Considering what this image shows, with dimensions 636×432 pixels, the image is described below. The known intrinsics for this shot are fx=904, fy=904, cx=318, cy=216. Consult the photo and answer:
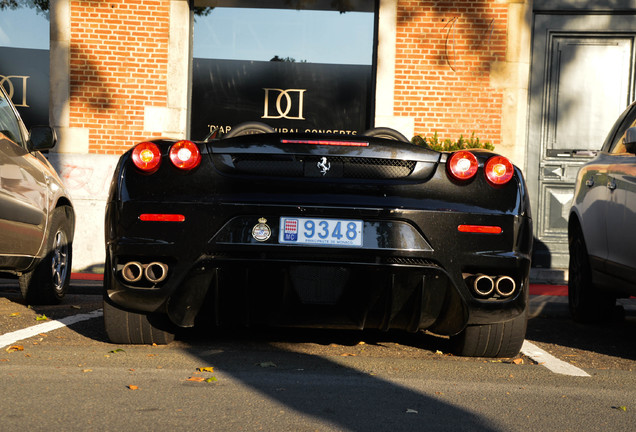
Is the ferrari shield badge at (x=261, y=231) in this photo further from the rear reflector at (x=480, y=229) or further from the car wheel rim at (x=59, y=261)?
the car wheel rim at (x=59, y=261)

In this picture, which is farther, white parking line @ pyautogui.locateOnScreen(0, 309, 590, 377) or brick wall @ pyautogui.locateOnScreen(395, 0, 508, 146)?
brick wall @ pyautogui.locateOnScreen(395, 0, 508, 146)

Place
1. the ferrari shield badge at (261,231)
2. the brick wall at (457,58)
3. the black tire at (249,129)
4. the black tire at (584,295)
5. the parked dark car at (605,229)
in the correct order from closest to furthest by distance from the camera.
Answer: the ferrari shield badge at (261,231) → the black tire at (249,129) → the parked dark car at (605,229) → the black tire at (584,295) → the brick wall at (457,58)

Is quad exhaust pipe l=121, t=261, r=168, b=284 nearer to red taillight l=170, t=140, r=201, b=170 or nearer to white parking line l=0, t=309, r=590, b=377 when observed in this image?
red taillight l=170, t=140, r=201, b=170

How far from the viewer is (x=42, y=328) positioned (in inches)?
222

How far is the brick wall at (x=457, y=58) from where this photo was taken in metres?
11.8

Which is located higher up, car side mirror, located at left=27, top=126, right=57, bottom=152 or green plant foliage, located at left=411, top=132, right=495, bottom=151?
green plant foliage, located at left=411, top=132, right=495, bottom=151

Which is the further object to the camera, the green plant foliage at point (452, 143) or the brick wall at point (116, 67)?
the brick wall at point (116, 67)

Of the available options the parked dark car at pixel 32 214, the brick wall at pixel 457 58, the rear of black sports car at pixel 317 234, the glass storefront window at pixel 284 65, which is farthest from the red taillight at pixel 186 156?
the glass storefront window at pixel 284 65

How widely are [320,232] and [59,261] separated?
3743mm

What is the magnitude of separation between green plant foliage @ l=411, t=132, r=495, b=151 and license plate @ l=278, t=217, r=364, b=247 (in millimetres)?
6669

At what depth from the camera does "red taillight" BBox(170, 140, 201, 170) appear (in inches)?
178

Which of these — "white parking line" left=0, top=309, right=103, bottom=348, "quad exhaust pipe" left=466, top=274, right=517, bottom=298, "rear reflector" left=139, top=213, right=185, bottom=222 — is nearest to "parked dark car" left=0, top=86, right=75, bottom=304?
"white parking line" left=0, top=309, right=103, bottom=348

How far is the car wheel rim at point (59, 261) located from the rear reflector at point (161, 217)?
116 inches

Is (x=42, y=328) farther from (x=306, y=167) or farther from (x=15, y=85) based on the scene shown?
(x=15, y=85)
